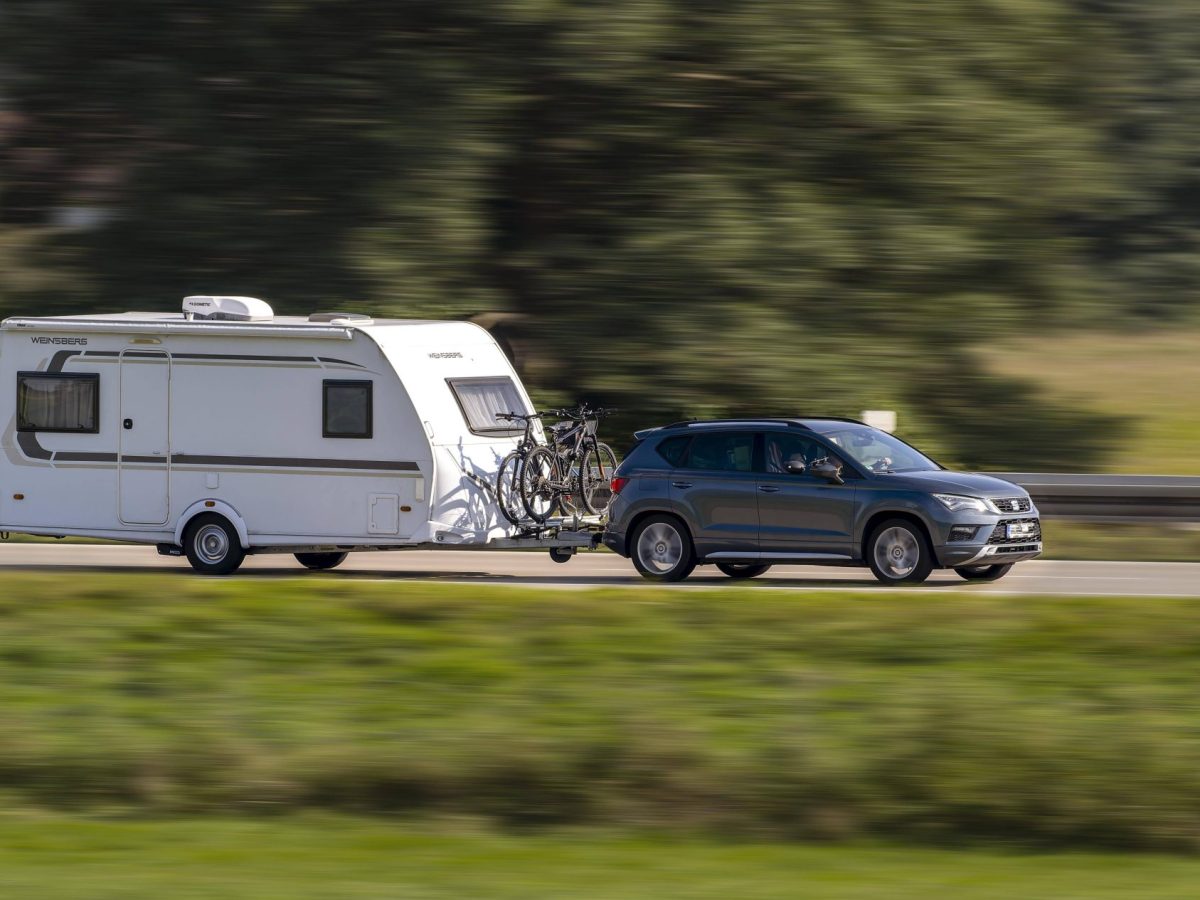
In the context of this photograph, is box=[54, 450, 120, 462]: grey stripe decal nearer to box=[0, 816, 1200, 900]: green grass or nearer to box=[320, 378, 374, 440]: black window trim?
box=[320, 378, 374, 440]: black window trim

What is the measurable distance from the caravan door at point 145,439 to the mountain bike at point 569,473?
3.73m

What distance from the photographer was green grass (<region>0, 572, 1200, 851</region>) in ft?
28.8

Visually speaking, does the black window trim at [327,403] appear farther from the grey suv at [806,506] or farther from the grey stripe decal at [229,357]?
the grey suv at [806,506]

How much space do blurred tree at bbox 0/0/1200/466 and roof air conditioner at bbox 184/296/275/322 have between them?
20.3 feet

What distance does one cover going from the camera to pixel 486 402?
1855 cm

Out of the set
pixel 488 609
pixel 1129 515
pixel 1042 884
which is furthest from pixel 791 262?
pixel 1042 884

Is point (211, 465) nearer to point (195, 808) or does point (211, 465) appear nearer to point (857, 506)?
point (857, 506)

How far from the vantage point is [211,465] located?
720 inches

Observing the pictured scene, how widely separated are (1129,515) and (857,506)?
5633mm

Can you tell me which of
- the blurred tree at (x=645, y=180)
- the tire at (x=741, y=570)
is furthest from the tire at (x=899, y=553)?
the blurred tree at (x=645, y=180)

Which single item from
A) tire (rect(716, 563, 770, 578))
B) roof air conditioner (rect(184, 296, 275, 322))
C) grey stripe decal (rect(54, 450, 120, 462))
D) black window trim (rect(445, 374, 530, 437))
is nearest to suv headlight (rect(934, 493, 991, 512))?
tire (rect(716, 563, 770, 578))

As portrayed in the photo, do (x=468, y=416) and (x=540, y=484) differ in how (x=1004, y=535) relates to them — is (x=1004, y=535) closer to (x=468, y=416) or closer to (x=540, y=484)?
(x=540, y=484)

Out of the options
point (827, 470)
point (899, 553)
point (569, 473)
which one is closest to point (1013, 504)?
point (899, 553)

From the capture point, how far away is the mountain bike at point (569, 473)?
58.7 feet
